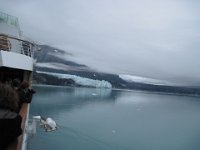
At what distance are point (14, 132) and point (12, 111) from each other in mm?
157

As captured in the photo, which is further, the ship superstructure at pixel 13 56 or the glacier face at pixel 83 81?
the glacier face at pixel 83 81

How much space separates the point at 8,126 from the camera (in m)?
2.04

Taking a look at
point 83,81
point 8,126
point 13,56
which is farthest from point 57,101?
point 83,81

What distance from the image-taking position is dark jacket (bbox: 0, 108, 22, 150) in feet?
6.64

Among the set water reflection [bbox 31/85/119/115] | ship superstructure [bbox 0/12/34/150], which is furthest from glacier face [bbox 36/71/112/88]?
ship superstructure [bbox 0/12/34/150]

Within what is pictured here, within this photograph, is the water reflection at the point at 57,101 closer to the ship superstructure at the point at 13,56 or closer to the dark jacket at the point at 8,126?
the ship superstructure at the point at 13,56

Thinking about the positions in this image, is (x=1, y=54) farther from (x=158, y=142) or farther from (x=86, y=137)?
(x=158, y=142)

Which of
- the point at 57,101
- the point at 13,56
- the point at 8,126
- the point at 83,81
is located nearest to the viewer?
the point at 8,126

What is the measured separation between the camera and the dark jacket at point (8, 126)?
202cm

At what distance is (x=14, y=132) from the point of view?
2.12 meters

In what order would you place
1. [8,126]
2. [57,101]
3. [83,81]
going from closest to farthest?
[8,126], [57,101], [83,81]

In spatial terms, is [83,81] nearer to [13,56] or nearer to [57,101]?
[57,101]

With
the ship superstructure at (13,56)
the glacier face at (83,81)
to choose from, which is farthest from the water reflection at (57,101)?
the glacier face at (83,81)

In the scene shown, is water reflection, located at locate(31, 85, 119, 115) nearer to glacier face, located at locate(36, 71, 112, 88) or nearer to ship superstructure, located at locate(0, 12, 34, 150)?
ship superstructure, located at locate(0, 12, 34, 150)
